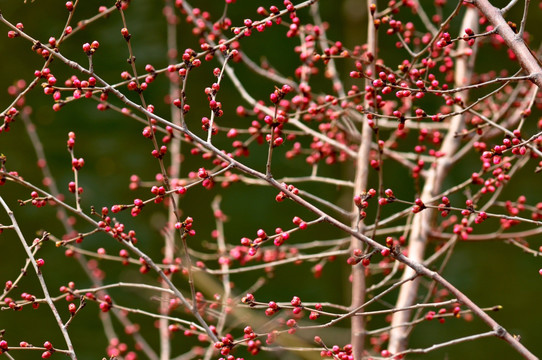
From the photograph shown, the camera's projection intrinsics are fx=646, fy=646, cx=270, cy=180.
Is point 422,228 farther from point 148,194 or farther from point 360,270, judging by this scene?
point 148,194

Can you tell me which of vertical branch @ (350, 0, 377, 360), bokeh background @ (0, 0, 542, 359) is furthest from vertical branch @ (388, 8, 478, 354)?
bokeh background @ (0, 0, 542, 359)

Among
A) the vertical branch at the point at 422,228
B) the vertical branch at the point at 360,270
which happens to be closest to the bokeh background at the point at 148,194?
the vertical branch at the point at 422,228

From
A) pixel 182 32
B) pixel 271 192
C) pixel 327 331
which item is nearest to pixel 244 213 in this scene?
pixel 271 192

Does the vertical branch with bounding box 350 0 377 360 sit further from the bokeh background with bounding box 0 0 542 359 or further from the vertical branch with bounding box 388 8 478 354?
the bokeh background with bounding box 0 0 542 359

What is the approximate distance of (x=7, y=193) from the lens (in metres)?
2.64

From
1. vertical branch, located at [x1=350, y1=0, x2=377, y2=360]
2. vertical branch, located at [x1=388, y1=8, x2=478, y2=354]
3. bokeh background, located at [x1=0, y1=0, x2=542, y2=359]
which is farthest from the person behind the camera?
bokeh background, located at [x1=0, y1=0, x2=542, y2=359]

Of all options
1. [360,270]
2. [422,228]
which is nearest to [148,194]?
[422,228]

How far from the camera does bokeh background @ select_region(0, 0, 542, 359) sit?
8.92 ft

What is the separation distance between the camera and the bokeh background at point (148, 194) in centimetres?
272

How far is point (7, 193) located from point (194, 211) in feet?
2.53

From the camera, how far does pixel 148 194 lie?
2787mm

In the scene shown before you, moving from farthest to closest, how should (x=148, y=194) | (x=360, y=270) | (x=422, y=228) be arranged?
1. (x=148, y=194)
2. (x=422, y=228)
3. (x=360, y=270)

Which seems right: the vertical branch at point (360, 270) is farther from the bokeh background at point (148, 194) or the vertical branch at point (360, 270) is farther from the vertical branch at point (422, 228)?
the bokeh background at point (148, 194)

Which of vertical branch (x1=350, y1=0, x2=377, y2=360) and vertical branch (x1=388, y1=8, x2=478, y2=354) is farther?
vertical branch (x1=388, y1=8, x2=478, y2=354)
